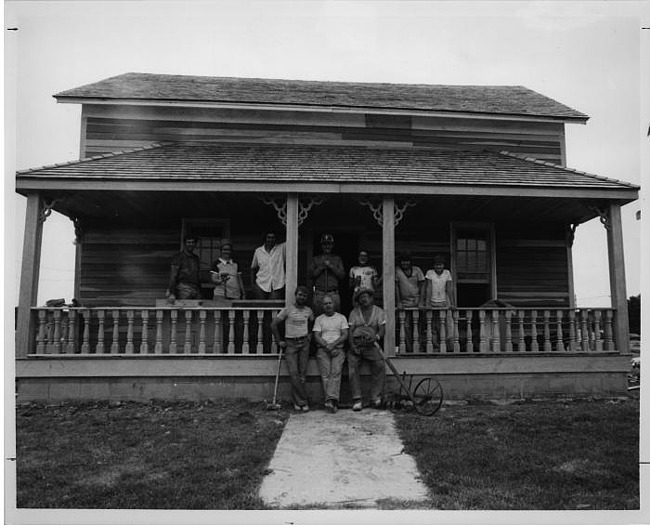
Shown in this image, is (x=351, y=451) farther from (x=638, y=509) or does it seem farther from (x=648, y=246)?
(x=648, y=246)

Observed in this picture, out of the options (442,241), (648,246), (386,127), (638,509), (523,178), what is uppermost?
(386,127)

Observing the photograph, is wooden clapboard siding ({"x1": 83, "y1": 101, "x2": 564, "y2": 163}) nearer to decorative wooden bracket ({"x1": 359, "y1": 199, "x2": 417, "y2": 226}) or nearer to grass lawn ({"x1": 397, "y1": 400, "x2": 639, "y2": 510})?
decorative wooden bracket ({"x1": 359, "y1": 199, "x2": 417, "y2": 226})

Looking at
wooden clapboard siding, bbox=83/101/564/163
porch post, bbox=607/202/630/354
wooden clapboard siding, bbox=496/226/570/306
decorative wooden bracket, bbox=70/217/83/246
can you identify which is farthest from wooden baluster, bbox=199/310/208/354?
porch post, bbox=607/202/630/354

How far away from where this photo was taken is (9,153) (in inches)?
246

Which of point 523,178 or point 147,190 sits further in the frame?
point 523,178

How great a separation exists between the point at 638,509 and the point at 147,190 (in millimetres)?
7443

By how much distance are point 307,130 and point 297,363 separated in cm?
547

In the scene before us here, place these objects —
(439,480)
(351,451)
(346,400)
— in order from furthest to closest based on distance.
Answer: (346,400) < (351,451) < (439,480)

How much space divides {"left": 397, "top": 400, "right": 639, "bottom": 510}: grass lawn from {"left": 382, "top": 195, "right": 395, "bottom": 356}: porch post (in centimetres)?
140

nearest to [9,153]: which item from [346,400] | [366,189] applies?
[366,189]

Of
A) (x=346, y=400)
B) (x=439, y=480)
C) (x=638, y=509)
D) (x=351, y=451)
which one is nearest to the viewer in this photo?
(x=638, y=509)

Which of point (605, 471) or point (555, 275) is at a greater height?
point (555, 275)

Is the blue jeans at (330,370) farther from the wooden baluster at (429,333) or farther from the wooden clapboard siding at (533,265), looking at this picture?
the wooden clapboard siding at (533,265)

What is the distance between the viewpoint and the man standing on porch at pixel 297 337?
762 cm
